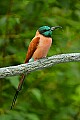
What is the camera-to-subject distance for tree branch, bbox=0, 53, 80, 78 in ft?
10.9

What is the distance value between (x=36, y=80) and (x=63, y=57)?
48.3 inches

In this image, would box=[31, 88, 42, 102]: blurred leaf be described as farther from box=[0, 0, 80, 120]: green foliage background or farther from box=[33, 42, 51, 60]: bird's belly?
box=[33, 42, 51, 60]: bird's belly

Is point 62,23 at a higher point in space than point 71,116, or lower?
higher

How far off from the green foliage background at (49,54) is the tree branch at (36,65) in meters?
0.95

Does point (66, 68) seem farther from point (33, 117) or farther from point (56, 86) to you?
point (33, 117)

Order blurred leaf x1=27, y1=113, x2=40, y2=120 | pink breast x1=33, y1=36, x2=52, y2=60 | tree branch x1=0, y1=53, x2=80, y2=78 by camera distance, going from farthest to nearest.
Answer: blurred leaf x1=27, y1=113, x2=40, y2=120 → pink breast x1=33, y1=36, x2=52, y2=60 → tree branch x1=0, y1=53, x2=80, y2=78

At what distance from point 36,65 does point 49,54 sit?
3.50 ft

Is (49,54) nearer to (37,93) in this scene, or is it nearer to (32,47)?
(37,93)

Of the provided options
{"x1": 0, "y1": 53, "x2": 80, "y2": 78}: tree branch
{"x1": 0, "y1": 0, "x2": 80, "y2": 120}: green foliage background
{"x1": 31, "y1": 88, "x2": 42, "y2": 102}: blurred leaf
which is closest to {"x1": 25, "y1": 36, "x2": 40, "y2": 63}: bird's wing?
{"x1": 0, "y1": 53, "x2": 80, "y2": 78}: tree branch

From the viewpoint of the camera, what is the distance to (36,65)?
338 cm

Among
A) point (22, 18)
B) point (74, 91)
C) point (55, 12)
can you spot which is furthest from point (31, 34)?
point (74, 91)

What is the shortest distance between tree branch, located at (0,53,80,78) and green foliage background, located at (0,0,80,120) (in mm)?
951

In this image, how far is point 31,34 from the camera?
4.39 metres

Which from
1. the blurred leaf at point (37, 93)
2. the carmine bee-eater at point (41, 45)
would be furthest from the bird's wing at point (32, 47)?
the blurred leaf at point (37, 93)
